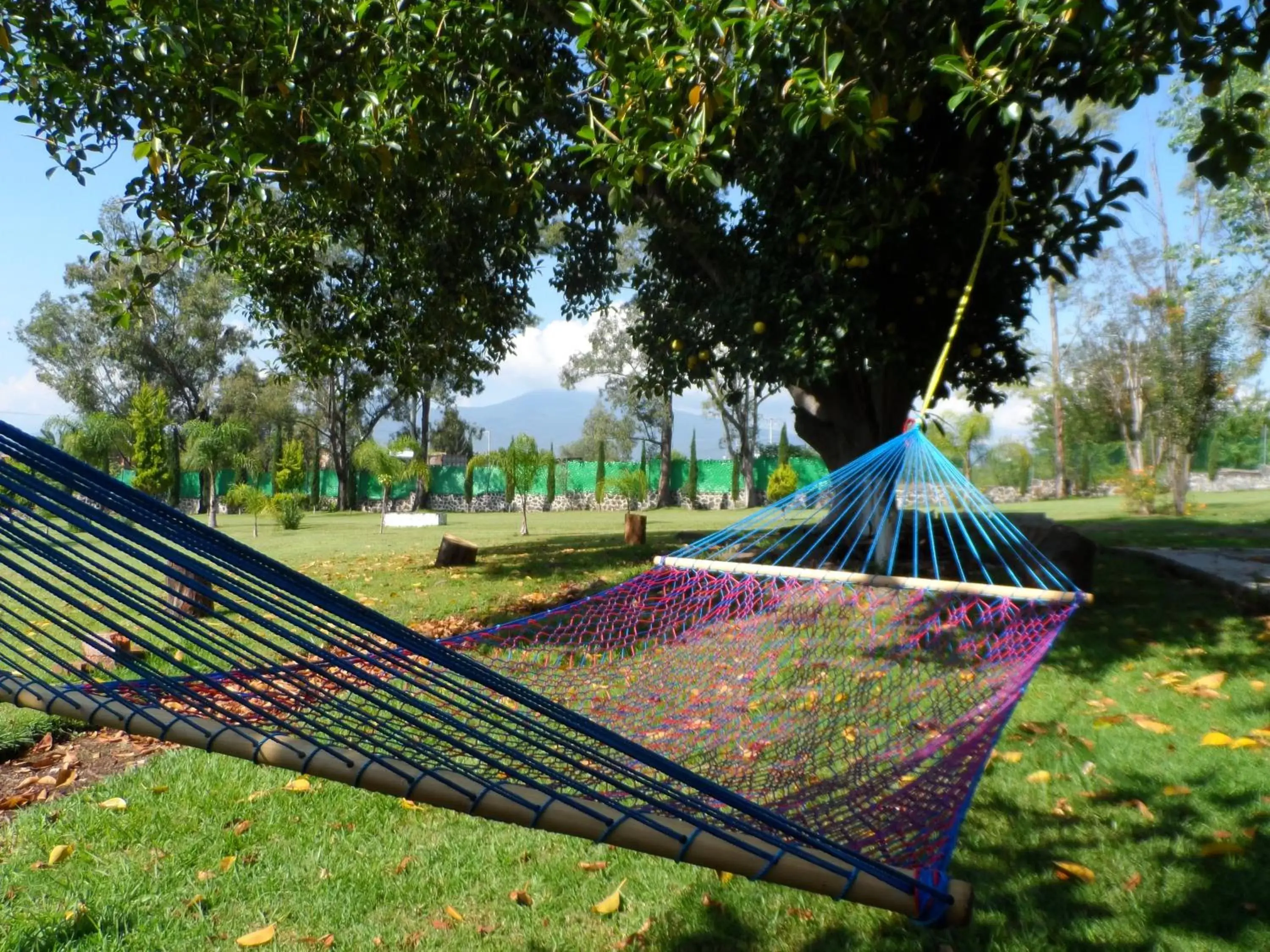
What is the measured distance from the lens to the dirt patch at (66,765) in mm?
2553

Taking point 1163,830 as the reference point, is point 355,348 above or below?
above

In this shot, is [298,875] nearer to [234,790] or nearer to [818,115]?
[234,790]

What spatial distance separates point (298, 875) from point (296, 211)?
5.98 meters

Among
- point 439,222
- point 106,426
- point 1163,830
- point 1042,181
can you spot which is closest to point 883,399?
point 1042,181

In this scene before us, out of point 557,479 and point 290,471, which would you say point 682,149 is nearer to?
point 290,471

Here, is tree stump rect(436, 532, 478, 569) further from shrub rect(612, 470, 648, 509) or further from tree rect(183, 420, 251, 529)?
shrub rect(612, 470, 648, 509)

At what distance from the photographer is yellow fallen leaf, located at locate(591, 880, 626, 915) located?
191 cm

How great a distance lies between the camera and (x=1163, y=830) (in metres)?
2.24

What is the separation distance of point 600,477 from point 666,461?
71.6 inches

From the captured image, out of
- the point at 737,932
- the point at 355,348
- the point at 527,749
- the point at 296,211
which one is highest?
the point at 296,211

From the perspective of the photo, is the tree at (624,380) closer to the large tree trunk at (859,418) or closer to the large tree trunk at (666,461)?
the large tree trunk at (666,461)

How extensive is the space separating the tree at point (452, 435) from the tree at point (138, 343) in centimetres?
724

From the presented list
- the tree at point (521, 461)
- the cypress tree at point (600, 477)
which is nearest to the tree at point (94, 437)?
the tree at point (521, 461)

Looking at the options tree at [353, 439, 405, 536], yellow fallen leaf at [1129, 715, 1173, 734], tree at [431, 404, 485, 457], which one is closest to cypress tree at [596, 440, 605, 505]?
tree at [431, 404, 485, 457]
